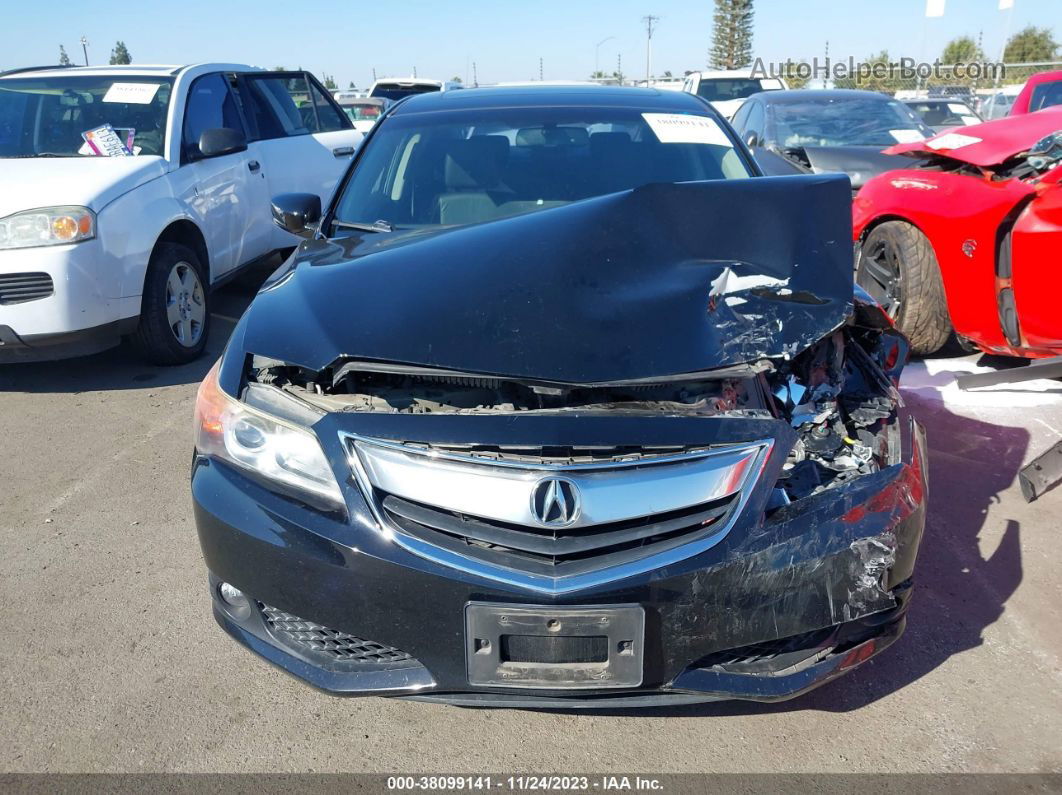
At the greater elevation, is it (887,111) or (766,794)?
(887,111)

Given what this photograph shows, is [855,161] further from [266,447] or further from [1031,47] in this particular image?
[1031,47]

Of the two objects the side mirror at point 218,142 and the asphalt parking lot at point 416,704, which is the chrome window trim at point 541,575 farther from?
the side mirror at point 218,142

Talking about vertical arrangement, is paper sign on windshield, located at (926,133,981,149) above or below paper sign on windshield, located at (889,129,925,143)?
above

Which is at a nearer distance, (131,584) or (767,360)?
(767,360)

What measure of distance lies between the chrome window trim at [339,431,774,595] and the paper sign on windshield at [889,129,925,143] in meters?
7.28

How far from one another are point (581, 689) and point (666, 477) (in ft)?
1.65

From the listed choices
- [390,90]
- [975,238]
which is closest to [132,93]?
[975,238]

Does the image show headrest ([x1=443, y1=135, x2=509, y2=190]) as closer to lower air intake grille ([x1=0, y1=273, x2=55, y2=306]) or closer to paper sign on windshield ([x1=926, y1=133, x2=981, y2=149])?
lower air intake grille ([x1=0, y1=273, x2=55, y2=306])

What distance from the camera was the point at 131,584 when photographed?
3029mm

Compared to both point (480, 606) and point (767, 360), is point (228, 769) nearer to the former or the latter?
point (480, 606)

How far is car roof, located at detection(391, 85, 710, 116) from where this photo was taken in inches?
150

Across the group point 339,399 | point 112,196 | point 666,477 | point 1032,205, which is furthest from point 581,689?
point 112,196

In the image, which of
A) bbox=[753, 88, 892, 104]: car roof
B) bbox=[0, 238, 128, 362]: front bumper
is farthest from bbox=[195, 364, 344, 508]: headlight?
bbox=[753, 88, 892, 104]: car roof

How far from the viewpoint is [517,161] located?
11.6 ft
